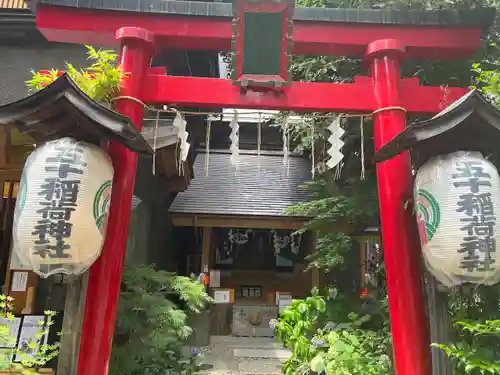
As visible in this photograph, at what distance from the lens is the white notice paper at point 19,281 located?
594 centimetres

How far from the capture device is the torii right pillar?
4.34 meters

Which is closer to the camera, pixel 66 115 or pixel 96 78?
pixel 66 115

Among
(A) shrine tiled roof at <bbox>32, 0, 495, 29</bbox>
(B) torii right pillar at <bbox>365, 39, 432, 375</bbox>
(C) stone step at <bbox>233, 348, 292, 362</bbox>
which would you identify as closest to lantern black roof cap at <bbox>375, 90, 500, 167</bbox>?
(B) torii right pillar at <bbox>365, 39, 432, 375</bbox>

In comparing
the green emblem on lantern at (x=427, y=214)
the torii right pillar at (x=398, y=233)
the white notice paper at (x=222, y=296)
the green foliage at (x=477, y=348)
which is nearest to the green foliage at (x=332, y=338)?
the torii right pillar at (x=398, y=233)

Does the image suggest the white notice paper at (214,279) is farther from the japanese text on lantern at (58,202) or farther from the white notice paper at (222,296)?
the japanese text on lantern at (58,202)

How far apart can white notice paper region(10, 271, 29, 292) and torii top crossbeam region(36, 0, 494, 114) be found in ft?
10.4

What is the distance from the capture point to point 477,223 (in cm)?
369

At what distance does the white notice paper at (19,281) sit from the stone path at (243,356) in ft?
9.70

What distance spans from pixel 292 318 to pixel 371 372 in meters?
1.85

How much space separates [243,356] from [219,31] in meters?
5.92

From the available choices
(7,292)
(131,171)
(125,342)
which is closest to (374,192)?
(131,171)

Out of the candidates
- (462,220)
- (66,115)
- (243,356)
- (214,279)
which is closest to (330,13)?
(462,220)

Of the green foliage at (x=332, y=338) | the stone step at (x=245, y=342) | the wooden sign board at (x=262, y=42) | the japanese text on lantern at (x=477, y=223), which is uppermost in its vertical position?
the wooden sign board at (x=262, y=42)

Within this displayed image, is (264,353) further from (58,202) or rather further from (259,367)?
(58,202)
